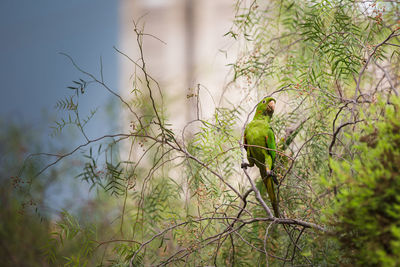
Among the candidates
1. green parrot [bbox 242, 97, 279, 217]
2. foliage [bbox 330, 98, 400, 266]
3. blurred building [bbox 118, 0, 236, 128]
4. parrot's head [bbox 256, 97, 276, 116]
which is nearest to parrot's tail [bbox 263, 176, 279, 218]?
green parrot [bbox 242, 97, 279, 217]

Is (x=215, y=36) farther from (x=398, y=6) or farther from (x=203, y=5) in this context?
(x=398, y=6)

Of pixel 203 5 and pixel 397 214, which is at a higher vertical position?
pixel 203 5

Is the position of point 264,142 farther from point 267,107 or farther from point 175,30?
point 175,30

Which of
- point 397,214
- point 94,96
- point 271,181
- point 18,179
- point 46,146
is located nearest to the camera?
point 397,214

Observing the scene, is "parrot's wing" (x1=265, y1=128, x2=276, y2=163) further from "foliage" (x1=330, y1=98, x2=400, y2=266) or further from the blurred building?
the blurred building

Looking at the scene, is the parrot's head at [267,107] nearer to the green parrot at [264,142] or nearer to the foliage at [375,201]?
the green parrot at [264,142]

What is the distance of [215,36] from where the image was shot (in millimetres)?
4809

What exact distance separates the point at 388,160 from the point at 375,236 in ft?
0.49

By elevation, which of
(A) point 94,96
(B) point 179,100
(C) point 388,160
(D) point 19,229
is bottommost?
(C) point 388,160

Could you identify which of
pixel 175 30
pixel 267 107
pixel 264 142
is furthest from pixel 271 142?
pixel 175 30

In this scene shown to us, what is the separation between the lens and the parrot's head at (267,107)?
1346 millimetres

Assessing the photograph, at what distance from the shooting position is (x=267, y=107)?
4.47 ft

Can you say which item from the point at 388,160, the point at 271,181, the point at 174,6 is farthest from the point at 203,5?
the point at 388,160

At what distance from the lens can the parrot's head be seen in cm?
135
